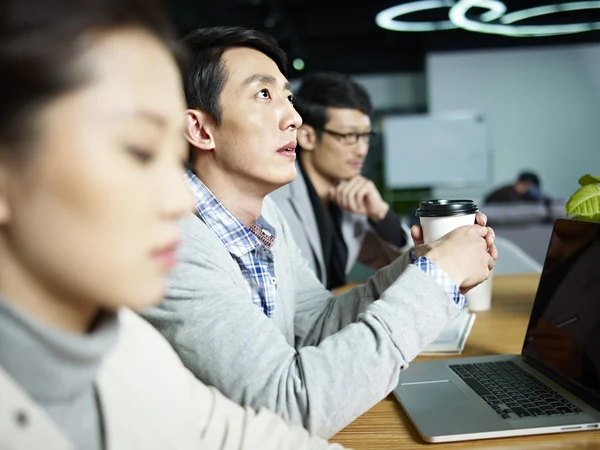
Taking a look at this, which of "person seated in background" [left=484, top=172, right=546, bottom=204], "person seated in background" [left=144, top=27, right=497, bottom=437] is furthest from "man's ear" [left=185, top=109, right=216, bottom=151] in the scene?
"person seated in background" [left=484, top=172, right=546, bottom=204]

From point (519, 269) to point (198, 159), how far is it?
1.79m

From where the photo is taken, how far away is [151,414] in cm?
70

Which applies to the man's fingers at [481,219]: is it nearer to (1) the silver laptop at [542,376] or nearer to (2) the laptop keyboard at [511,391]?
(1) the silver laptop at [542,376]

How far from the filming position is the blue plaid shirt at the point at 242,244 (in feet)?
3.98

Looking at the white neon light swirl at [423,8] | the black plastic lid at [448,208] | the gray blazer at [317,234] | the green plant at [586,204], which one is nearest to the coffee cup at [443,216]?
the black plastic lid at [448,208]

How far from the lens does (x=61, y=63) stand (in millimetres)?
503

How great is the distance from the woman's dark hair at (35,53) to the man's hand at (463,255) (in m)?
0.66

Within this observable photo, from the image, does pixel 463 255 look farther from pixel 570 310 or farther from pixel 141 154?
pixel 141 154

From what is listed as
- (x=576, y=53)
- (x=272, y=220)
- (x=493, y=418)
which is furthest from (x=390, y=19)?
(x=493, y=418)

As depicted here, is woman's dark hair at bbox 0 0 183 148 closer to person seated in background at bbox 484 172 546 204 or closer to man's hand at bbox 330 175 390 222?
man's hand at bbox 330 175 390 222

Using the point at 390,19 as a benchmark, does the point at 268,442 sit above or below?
below

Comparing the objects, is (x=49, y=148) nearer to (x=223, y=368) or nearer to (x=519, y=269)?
(x=223, y=368)

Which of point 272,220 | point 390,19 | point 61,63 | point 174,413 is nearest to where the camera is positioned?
point 61,63

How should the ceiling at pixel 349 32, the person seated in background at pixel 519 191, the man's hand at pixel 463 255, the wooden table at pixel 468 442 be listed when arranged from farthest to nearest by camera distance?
the person seated in background at pixel 519 191 → the ceiling at pixel 349 32 → the man's hand at pixel 463 255 → the wooden table at pixel 468 442
